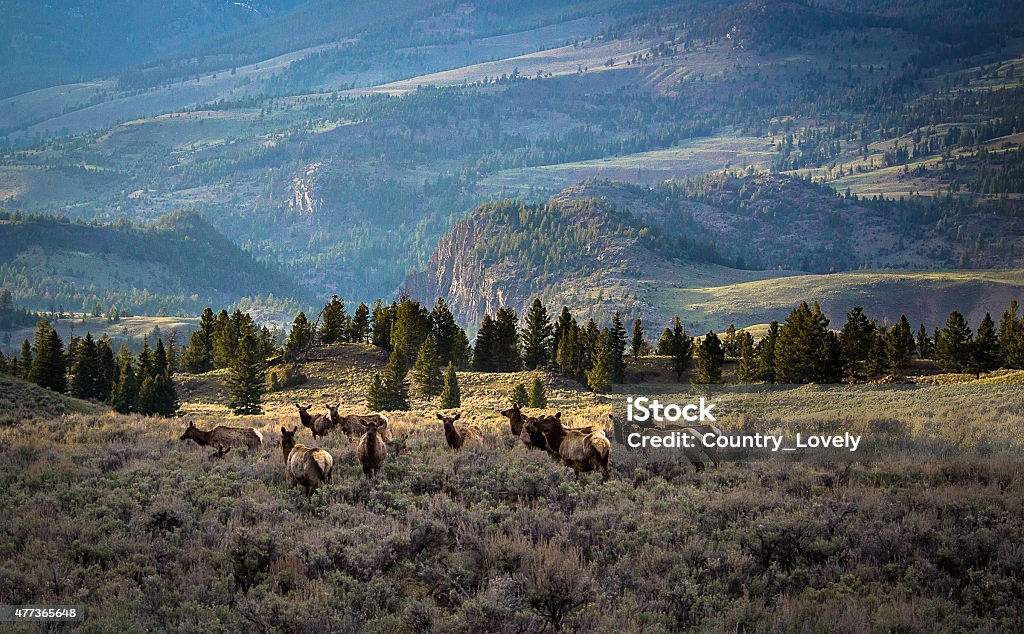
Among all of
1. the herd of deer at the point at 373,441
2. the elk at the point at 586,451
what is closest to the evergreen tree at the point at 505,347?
the herd of deer at the point at 373,441

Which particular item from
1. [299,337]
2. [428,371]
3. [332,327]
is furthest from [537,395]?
[332,327]

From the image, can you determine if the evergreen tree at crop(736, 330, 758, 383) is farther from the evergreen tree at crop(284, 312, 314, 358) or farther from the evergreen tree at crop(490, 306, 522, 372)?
the evergreen tree at crop(284, 312, 314, 358)

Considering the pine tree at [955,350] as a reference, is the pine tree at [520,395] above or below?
below

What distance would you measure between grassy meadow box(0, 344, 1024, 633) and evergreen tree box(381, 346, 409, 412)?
5554 cm

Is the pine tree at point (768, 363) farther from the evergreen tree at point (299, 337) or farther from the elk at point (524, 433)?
the elk at point (524, 433)

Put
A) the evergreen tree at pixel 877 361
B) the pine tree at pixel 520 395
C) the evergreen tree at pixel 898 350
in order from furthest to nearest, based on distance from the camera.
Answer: the evergreen tree at pixel 898 350
the evergreen tree at pixel 877 361
the pine tree at pixel 520 395

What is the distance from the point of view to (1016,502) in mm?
18656

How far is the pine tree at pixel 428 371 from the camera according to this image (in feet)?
295

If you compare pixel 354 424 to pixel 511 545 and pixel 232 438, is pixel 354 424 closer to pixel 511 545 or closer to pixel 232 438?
pixel 232 438

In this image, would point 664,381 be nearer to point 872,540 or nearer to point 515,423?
point 515,423

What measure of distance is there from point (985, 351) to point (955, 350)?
12.0 ft

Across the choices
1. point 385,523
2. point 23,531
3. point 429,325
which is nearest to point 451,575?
point 385,523

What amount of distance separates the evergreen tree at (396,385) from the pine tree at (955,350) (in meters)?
50.0

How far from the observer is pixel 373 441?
2239 cm
